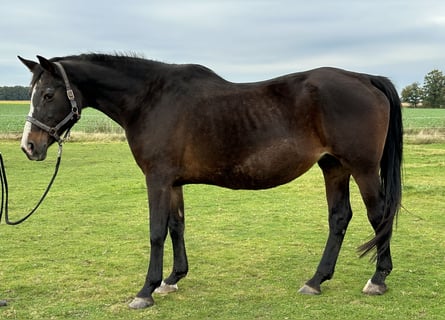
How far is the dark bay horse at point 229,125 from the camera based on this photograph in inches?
176

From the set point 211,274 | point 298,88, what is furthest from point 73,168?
point 298,88

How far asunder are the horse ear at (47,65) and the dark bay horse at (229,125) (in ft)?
0.24

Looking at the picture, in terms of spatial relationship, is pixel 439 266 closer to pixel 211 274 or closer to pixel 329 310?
pixel 329 310

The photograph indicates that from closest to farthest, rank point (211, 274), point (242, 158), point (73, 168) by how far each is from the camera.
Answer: point (242, 158) < point (211, 274) < point (73, 168)

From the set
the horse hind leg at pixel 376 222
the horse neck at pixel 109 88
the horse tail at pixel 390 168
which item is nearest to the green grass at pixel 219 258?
the horse hind leg at pixel 376 222

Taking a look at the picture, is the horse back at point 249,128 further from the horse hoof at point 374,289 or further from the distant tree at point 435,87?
the distant tree at point 435,87

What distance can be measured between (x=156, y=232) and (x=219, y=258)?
1.56 meters

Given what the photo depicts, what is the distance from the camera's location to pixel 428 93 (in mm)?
56656

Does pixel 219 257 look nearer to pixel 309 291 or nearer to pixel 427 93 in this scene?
pixel 309 291

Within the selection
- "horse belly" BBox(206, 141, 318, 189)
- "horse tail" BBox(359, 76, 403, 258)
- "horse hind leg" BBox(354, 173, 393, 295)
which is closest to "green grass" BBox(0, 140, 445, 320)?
"horse hind leg" BBox(354, 173, 393, 295)

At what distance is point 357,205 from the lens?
9062mm

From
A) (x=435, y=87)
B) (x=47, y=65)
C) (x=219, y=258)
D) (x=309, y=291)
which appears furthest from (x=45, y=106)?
(x=435, y=87)

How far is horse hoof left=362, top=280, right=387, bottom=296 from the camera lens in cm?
462

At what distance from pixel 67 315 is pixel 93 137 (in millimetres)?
20383
